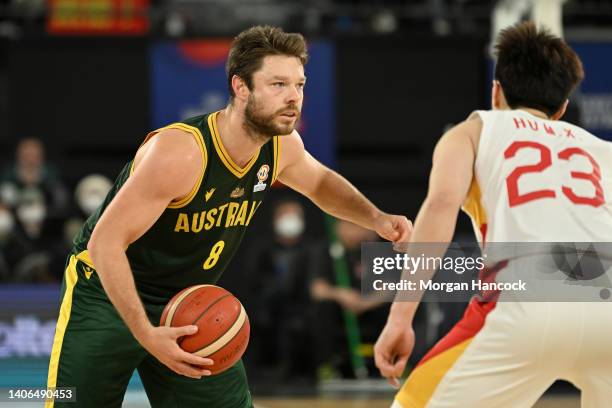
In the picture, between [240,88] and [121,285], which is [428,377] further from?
[240,88]

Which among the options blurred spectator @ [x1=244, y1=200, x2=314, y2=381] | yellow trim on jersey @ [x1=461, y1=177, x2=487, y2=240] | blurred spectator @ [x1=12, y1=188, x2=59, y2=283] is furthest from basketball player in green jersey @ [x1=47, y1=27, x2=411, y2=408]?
blurred spectator @ [x1=12, y1=188, x2=59, y2=283]

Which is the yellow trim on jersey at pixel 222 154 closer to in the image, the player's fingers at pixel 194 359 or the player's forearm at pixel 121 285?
the player's forearm at pixel 121 285

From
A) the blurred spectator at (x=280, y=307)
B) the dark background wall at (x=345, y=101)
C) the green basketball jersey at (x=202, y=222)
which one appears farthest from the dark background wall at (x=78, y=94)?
the green basketball jersey at (x=202, y=222)

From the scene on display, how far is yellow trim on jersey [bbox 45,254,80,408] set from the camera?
4108 mm

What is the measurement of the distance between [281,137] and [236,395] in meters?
1.13

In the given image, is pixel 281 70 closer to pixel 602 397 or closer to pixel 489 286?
pixel 489 286

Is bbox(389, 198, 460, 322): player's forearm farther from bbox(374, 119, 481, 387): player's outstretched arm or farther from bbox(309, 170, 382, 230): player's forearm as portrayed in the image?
bbox(309, 170, 382, 230): player's forearm

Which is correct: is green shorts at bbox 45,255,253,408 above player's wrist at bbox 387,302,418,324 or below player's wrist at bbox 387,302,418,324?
below

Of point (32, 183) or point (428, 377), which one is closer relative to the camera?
point (428, 377)

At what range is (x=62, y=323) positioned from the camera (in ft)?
13.9

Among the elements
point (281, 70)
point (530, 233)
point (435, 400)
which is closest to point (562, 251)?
point (530, 233)

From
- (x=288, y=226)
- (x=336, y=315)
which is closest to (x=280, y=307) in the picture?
(x=336, y=315)

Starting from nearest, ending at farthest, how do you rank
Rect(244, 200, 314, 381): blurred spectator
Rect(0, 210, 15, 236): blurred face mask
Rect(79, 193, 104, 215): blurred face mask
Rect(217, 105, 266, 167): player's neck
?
Rect(217, 105, 266, 167): player's neck
Rect(244, 200, 314, 381): blurred spectator
Rect(0, 210, 15, 236): blurred face mask
Rect(79, 193, 104, 215): blurred face mask

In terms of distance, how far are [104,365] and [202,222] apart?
0.70 metres
